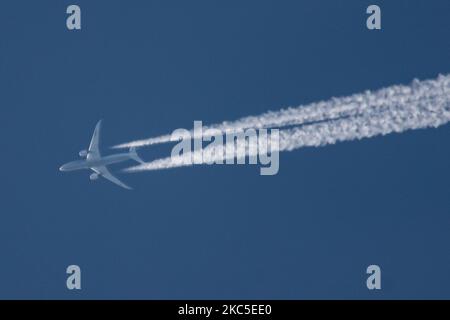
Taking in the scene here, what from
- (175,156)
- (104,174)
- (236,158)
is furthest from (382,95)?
(104,174)

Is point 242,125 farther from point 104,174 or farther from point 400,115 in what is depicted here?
point 104,174

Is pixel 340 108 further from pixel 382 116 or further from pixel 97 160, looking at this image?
pixel 97 160

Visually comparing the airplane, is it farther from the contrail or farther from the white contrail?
the contrail

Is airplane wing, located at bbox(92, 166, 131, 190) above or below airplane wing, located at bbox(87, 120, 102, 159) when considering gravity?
below

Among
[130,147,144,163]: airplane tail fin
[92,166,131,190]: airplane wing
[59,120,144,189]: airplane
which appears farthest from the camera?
[92,166,131,190]: airplane wing

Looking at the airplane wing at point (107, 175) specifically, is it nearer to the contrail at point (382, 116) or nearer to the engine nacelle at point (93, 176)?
the engine nacelle at point (93, 176)

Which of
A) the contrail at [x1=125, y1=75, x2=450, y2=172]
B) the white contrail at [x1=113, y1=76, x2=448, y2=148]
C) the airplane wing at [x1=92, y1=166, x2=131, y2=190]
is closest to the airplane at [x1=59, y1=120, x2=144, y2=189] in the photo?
the airplane wing at [x1=92, y1=166, x2=131, y2=190]

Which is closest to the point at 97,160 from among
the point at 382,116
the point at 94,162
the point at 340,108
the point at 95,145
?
the point at 94,162
